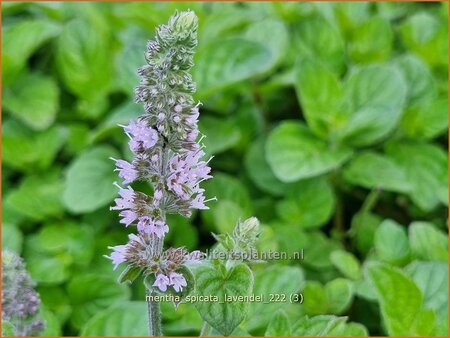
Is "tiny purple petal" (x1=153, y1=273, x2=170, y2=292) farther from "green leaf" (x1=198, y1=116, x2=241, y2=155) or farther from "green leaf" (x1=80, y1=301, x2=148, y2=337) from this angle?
"green leaf" (x1=198, y1=116, x2=241, y2=155)

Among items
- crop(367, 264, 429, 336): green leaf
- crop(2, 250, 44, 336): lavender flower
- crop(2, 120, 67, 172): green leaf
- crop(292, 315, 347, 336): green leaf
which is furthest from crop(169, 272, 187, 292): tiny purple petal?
crop(2, 120, 67, 172): green leaf

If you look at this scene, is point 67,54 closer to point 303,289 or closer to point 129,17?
point 129,17

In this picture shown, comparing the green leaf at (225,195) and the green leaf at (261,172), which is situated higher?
the green leaf at (261,172)

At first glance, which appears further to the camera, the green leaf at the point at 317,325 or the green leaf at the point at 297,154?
the green leaf at the point at 297,154

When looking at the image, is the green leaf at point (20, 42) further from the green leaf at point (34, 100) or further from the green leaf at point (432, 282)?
the green leaf at point (432, 282)

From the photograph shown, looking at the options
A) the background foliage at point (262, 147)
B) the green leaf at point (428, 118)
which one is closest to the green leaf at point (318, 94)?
the background foliage at point (262, 147)

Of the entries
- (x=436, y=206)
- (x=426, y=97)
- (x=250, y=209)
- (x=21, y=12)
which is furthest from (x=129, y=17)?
(x=436, y=206)

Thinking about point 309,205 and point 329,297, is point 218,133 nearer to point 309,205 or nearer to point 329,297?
point 309,205
